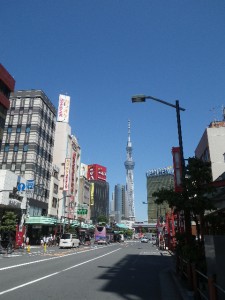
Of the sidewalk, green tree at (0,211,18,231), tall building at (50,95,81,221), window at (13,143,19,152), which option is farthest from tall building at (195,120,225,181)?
tall building at (50,95,81,221)

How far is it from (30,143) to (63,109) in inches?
971

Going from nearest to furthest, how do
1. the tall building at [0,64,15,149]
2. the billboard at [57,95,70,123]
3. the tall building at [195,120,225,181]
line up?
the tall building at [195,120,225,181] → the tall building at [0,64,15,149] → the billboard at [57,95,70,123]

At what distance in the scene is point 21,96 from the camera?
6494cm

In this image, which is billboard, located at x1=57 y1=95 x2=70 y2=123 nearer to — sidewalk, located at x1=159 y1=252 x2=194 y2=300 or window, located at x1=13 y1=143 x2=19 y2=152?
window, located at x1=13 y1=143 x2=19 y2=152

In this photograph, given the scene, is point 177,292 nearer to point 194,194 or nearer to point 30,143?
point 194,194

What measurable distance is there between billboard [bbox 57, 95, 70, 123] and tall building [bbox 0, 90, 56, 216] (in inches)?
576

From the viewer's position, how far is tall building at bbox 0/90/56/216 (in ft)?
196

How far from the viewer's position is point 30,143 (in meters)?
60.6

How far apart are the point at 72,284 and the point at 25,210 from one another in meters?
41.5

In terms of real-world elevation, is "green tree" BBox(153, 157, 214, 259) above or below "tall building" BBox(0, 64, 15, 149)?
below

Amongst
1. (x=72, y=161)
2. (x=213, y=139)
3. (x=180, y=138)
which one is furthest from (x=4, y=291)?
(x=72, y=161)

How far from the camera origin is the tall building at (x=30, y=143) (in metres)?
59.7

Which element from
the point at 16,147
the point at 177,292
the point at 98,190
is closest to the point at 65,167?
the point at 16,147

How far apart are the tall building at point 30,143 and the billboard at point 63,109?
576 inches
